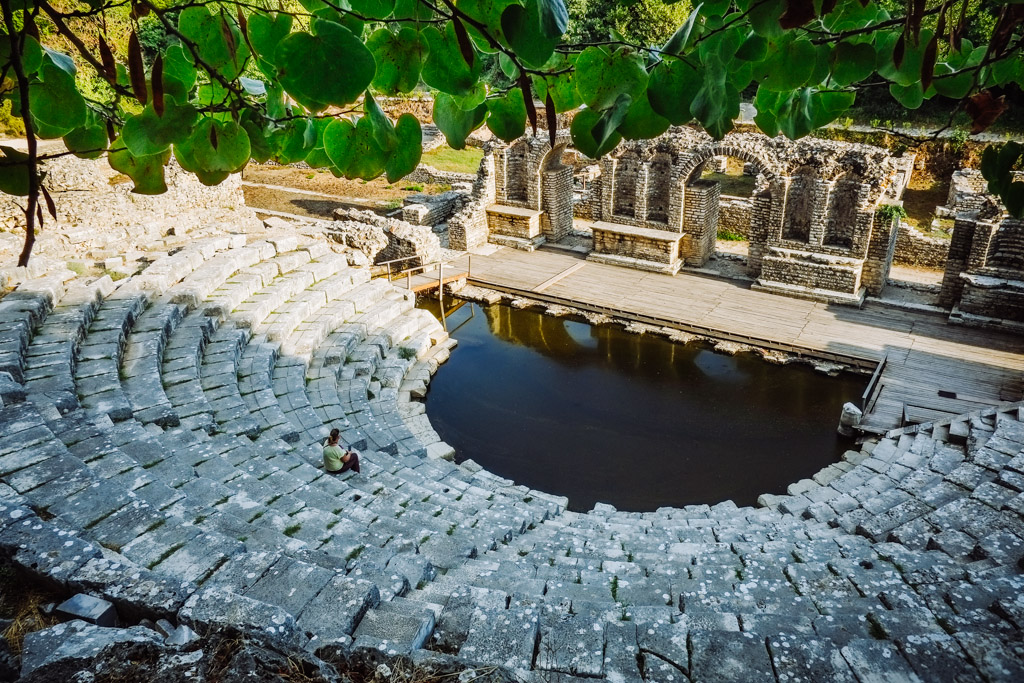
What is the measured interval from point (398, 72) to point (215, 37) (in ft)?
1.79

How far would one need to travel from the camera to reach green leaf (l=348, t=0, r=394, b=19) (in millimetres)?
1523

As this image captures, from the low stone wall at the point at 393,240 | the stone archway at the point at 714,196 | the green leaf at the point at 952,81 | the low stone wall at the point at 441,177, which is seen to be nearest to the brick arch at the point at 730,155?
the stone archway at the point at 714,196

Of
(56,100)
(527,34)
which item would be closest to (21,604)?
(56,100)

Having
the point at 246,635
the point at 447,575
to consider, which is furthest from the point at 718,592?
the point at 246,635

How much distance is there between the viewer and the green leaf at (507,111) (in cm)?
184

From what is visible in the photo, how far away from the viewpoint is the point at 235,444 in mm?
6262

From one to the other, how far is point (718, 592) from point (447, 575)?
1772 mm

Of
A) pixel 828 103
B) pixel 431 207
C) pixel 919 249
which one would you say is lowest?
pixel 919 249

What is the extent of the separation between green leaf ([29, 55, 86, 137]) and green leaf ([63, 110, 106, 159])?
17cm

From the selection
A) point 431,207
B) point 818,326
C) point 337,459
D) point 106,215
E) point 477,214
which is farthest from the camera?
point 431,207

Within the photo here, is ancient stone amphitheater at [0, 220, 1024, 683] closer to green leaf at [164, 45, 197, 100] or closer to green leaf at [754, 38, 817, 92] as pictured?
green leaf at [164, 45, 197, 100]

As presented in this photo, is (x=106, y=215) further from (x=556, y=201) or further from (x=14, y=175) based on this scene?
(x=14, y=175)

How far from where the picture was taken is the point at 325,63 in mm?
1409

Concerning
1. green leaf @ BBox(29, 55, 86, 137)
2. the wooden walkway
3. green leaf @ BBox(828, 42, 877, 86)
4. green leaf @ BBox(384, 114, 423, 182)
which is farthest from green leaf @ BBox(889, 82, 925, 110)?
the wooden walkway
